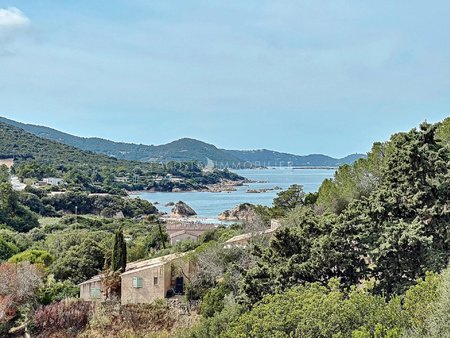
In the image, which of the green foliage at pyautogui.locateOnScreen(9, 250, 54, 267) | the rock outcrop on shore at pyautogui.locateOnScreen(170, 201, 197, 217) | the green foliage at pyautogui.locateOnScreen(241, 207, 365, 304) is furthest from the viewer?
the rock outcrop on shore at pyautogui.locateOnScreen(170, 201, 197, 217)

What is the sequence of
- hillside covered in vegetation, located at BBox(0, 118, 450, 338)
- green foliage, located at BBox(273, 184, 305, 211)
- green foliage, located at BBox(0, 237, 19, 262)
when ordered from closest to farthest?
hillside covered in vegetation, located at BBox(0, 118, 450, 338), green foliage, located at BBox(0, 237, 19, 262), green foliage, located at BBox(273, 184, 305, 211)

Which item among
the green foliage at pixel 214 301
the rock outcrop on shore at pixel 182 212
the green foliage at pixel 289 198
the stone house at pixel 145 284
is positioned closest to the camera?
Answer: the green foliage at pixel 214 301

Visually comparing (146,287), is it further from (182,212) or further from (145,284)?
(182,212)

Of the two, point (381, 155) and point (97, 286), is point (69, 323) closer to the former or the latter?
point (97, 286)

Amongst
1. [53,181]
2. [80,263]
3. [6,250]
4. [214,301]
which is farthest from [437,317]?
[53,181]

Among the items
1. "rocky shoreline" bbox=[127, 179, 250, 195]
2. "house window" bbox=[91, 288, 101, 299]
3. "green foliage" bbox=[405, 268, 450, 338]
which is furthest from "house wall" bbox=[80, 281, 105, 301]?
"rocky shoreline" bbox=[127, 179, 250, 195]

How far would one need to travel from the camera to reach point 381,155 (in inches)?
1109

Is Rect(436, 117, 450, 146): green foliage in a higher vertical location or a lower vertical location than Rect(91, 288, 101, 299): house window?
higher

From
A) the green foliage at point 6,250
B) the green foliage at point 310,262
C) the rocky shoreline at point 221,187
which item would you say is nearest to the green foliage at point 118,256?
the green foliage at point 310,262

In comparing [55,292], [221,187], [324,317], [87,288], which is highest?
[324,317]

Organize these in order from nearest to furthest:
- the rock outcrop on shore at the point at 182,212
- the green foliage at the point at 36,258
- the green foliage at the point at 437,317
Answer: the green foliage at the point at 437,317 → the green foliage at the point at 36,258 → the rock outcrop on shore at the point at 182,212

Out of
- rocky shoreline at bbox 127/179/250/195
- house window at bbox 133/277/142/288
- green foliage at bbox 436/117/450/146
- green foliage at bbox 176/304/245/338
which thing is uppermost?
green foliage at bbox 436/117/450/146

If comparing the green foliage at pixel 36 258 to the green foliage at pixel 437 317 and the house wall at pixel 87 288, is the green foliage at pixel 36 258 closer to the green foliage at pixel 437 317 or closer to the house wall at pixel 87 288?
the house wall at pixel 87 288

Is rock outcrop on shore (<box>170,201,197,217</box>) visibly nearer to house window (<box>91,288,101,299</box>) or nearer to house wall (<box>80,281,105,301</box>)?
house wall (<box>80,281,105,301</box>)
